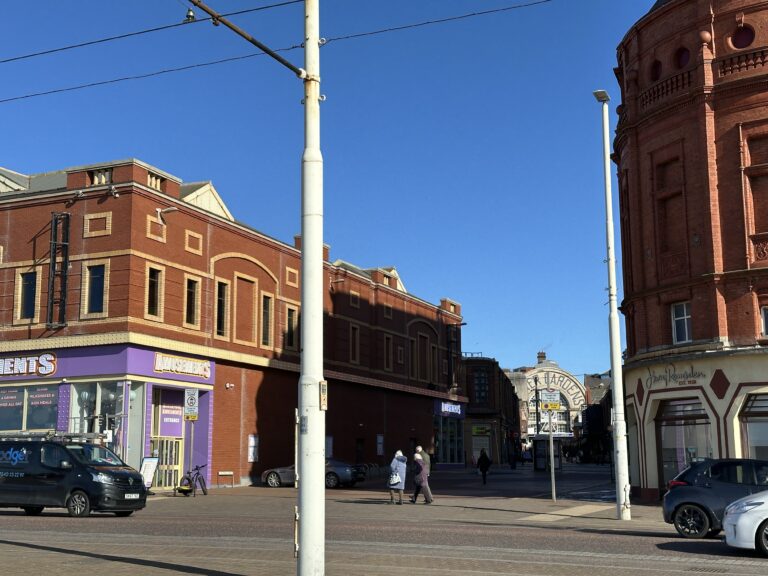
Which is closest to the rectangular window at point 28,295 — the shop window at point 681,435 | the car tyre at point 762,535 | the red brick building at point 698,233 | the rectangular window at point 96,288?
the rectangular window at point 96,288

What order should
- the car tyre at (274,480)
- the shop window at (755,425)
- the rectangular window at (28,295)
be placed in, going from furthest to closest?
the car tyre at (274,480) < the rectangular window at (28,295) < the shop window at (755,425)

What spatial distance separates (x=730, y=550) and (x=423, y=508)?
1234 cm

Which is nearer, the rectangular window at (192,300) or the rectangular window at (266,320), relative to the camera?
the rectangular window at (192,300)

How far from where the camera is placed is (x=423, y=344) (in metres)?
65.9

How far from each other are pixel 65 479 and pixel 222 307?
19.4 m

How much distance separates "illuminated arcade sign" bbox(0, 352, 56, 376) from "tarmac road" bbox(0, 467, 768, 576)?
37.3ft

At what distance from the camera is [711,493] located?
17438mm

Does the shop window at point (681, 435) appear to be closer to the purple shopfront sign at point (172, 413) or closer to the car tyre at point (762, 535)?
the car tyre at point (762, 535)

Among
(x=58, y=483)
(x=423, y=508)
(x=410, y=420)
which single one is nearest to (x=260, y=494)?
(x=423, y=508)

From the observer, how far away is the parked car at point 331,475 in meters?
39.9

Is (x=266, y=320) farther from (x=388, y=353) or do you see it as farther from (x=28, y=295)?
(x=388, y=353)

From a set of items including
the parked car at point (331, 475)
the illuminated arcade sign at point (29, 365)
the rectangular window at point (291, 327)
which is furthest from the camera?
the rectangular window at point (291, 327)

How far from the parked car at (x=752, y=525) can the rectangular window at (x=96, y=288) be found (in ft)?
89.1

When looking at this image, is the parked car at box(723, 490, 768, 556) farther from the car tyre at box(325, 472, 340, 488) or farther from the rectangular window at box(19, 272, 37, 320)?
the rectangular window at box(19, 272, 37, 320)
